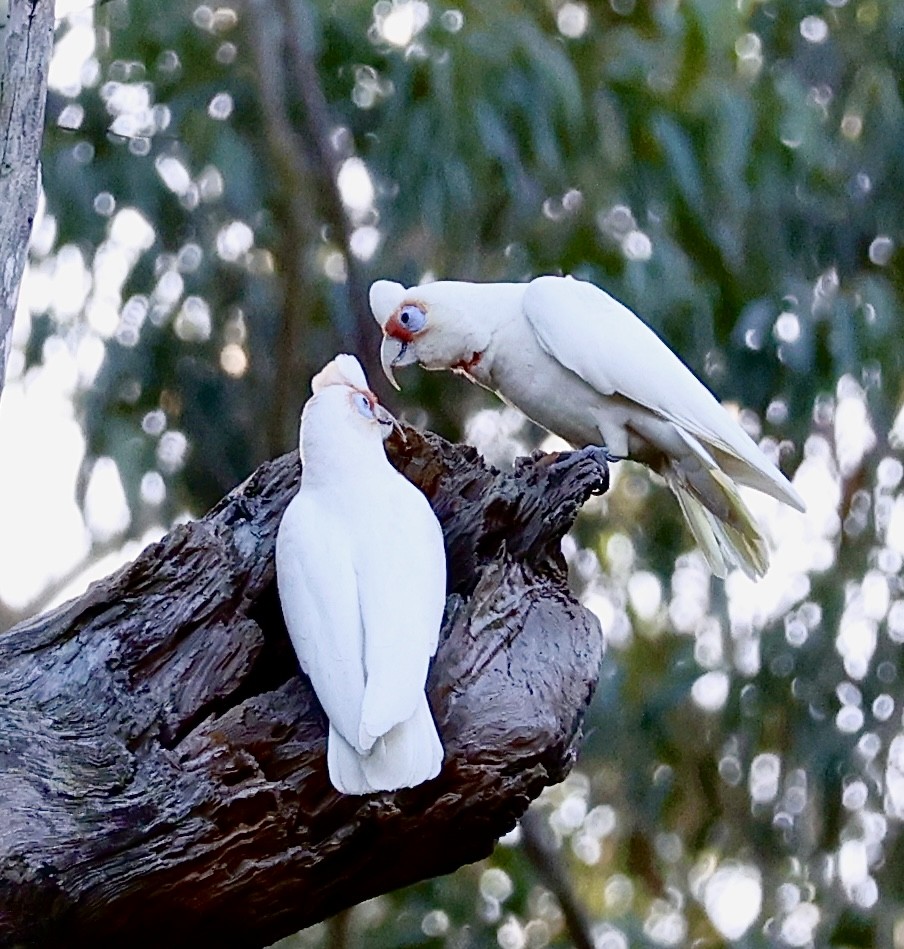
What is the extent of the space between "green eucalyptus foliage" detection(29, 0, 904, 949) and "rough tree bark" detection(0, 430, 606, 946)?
5.75ft

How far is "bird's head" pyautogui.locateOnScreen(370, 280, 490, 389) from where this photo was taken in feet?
7.70

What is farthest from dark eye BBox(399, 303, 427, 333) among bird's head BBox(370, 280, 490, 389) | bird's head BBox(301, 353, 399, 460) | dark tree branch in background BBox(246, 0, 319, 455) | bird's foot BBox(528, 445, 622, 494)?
dark tree branch in background BBox(246, 0, 319, 455)

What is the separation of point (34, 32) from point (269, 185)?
68.2 inches

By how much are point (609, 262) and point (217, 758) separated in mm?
2270

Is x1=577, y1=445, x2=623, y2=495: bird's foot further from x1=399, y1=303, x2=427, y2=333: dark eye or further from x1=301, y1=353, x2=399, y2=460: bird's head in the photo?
x1=399, y1=303, x2=427, y2=333: dark eye

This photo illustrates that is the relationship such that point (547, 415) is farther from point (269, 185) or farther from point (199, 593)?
point (269, 185)

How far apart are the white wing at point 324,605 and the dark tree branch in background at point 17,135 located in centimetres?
45

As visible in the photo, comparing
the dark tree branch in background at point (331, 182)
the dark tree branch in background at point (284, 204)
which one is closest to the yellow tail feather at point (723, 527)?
the dark tree branch in background at point (331, 182)

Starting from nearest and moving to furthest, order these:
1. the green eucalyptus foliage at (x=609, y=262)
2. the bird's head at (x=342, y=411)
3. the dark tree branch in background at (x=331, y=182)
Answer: the bird's head at (x=342, y=411) < the dark tree branch in background at (x=331, y=182) < the green eucalyptus foliage at (x=609, y=262)

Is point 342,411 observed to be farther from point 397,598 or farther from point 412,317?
point 412,317

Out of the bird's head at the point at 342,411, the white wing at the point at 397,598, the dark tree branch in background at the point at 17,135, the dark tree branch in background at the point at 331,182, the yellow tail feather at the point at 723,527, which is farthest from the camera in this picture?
the dark tree branch in background at the point at 331,182

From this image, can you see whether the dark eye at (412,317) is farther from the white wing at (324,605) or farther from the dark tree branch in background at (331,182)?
the dark tree branch in background at (331,182)

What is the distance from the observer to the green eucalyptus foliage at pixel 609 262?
3531 millimetres

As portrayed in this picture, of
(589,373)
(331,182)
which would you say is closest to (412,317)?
(589,373)
